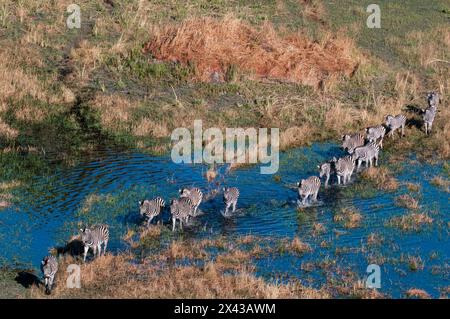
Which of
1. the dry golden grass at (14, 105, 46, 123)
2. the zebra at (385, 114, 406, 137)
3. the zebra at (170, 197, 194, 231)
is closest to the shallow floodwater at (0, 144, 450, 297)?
the zebra at (170, 197, 194, 231)

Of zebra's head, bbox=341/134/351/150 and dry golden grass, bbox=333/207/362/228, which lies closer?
dry golden grass, bbox=333/207/362/228

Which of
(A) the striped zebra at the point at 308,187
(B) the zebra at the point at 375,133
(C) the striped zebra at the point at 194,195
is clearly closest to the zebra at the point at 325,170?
(A) the striped zebra at the point at 308,187

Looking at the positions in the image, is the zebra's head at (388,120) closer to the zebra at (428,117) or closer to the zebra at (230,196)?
the zebra at (428,117)

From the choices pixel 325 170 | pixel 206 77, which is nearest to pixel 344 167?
pixel 325 170

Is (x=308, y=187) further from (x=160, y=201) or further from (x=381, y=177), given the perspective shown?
(x=160, y=201)

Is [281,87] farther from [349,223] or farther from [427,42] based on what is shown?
[349,223]

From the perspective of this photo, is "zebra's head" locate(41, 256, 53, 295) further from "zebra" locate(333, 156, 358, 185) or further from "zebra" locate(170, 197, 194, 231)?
"zebra" locate(333, 156, 358, 185)

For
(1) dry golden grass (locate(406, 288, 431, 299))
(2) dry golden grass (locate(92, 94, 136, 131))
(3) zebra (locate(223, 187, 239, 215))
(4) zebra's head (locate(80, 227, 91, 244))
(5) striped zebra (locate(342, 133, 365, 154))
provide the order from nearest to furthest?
1. (1) dry golden grass (locate(406, 288, 431, 299))
2. (4) zebra's head (locate(80, 227, 91, 244))
3. (3) zebra (locate(223, 187, 239, 215))
4. (5) striped zebra (locate(342, 133, 365, 154))
5. (2) dry golden grass (locate(92, 94, 136, 131))
